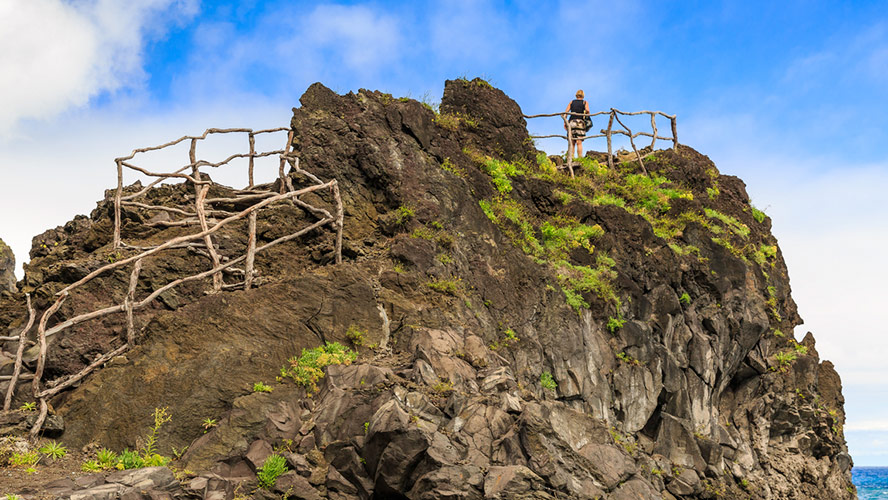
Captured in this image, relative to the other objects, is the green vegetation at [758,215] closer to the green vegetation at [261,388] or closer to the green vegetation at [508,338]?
the green vegetation at [508,338]

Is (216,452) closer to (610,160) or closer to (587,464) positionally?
(587,464)

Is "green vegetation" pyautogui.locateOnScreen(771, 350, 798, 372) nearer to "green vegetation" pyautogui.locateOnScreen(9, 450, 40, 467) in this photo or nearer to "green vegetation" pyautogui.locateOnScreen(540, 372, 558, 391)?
"green vegetation" pyautogui.locateOnScreen(540, 372, 558, 391)

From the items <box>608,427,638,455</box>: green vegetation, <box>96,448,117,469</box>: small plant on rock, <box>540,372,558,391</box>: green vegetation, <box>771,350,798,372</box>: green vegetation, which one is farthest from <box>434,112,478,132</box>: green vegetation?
<box>771,350,798,372</box>: green vegetation

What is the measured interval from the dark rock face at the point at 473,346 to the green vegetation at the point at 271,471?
145mm

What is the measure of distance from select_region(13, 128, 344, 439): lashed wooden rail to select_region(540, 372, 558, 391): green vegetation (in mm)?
4911

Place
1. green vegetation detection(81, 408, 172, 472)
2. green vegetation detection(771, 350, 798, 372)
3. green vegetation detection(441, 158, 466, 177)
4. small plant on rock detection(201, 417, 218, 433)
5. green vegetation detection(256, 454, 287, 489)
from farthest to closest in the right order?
green vegetation detection(771, 350, 798, 372) → green vegetation detection(441, 158, 466, 177) → small plant on rock detection(201, 417, 218, 433) → green vegetation detection(81, 408, 172, 472) → green vegetation detection(256, 454, 287, 489)

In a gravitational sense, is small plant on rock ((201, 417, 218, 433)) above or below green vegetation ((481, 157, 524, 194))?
below

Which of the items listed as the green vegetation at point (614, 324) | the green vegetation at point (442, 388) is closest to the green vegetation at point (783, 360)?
the green vegetation at point (614, 324)

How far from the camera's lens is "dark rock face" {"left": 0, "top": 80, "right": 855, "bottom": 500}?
952 centimetres

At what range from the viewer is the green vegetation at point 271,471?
8.91m

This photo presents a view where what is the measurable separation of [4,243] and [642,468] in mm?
31376

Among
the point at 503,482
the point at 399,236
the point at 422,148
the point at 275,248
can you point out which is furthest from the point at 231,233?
the point at 503,482

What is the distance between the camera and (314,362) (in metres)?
10.8

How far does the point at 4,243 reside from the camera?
106ft
